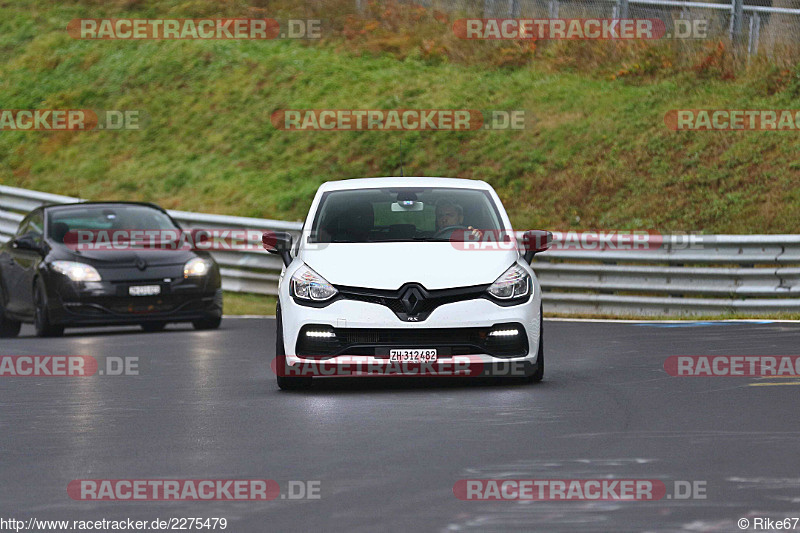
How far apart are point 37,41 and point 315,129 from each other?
11147mm

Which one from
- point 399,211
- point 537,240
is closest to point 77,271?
point 399,211

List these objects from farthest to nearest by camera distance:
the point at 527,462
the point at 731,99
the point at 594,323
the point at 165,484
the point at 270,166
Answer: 1. the point at 270,166
2. the point at 731,99
3. the point at 594,323
4. the point at 527,462
5. the point at 165,484

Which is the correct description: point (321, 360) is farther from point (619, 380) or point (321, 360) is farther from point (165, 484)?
point (165, 484)

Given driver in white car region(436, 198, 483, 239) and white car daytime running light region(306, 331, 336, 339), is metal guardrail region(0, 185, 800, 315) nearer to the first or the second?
driver in white car region(436, 198, 483, 239)

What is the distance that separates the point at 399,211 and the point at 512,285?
150 cm

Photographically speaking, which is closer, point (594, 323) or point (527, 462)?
→ point (527, 462)

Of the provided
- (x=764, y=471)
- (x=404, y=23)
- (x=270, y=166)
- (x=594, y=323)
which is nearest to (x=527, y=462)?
(x=764, y=471)

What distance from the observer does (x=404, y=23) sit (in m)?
37.8

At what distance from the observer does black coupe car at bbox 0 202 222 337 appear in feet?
62.3

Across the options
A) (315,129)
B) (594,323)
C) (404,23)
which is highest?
(404,23)

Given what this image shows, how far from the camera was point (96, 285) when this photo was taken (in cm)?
1895

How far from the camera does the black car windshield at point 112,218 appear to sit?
20.2 meters

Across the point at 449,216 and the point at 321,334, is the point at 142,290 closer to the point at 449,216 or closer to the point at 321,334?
the point at 449,216

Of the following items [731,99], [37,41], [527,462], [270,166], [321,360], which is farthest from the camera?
[37,41]
